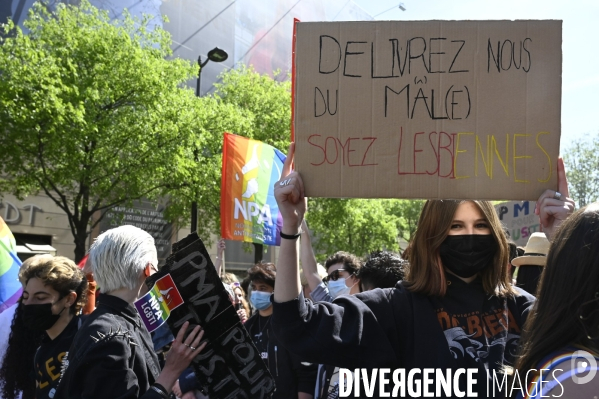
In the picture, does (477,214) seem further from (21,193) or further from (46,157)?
(21,193)

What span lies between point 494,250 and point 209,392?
1.57 meters

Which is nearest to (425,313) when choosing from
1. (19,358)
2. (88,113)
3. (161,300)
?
(161,300)

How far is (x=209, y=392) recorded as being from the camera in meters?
2.99

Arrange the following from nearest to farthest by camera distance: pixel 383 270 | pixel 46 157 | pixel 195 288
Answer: pixel 195 288
pixel 383 270
pixel 46 157

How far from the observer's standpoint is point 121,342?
8.93 feet

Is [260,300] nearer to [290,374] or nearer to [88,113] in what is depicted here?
[290,374]

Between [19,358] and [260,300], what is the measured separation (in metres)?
2.13

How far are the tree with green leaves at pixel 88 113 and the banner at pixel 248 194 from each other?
7975 mm

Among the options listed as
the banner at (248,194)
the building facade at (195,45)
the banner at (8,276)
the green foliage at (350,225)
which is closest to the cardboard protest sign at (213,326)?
the banner at (8,276)

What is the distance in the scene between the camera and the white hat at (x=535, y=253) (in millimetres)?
4988

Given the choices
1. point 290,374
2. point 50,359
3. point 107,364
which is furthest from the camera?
point 290,374

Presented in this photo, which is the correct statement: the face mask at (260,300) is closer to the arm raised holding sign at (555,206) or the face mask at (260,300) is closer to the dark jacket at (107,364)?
the dark jacket at (107,364)

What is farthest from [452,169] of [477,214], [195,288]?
[195,288]

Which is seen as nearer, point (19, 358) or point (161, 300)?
point (161, 300)
